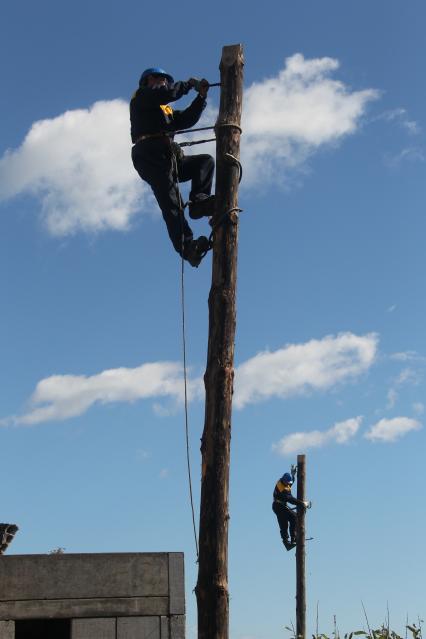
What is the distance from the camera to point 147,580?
33.7ft

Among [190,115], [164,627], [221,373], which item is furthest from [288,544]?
[221,373]

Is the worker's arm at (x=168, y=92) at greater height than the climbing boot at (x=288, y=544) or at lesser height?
greater

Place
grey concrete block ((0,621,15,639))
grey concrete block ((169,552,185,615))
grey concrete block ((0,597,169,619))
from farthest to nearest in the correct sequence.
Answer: grey concrete block ((169,552,185,615)), grey concrete block ((0,597,169,619)), grey concrete block ((0,621,15,639))

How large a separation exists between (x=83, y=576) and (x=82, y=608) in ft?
1.07

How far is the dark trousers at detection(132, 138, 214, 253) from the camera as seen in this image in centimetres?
842

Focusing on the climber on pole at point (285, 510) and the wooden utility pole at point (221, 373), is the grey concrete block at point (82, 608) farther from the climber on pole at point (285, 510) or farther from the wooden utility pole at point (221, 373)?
the climber on pole at point (285, 510)

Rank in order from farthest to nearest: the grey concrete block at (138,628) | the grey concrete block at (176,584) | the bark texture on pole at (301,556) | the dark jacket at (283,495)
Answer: the dark jacket at (283,495) → the bark texture on pole at (301,556) → the grey concrete block at (176,584) → the grey concrete block at (138,628)

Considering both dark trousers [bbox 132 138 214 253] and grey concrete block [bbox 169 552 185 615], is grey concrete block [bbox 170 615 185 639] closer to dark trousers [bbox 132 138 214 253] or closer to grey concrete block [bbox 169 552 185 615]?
grey concrete block [bbox 169 552 185 615]

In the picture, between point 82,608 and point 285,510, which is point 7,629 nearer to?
point 82,608

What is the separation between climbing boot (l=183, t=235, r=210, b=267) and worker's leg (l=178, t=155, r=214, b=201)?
0.64 m

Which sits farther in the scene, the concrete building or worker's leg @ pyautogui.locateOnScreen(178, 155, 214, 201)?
the concrete building

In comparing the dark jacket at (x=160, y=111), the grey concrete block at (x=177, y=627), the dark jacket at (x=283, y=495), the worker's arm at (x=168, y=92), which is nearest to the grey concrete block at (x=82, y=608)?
the grey concrete block at (x=177, y=627)

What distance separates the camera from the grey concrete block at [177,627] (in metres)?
10.2


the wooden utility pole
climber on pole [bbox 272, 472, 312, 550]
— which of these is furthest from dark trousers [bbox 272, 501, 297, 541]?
the wooden utility pole
